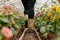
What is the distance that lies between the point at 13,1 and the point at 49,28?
377 cm

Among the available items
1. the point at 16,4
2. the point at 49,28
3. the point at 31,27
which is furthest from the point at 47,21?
the point at 16,4

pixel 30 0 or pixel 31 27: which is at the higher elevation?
pixel 30 0

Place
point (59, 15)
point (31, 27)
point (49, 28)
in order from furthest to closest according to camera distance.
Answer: point (31, 27) → point (49, 28) → point (59, 15)

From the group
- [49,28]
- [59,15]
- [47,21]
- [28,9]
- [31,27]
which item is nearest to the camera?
[59,15]

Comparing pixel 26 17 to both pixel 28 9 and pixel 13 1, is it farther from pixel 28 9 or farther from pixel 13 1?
pixel 13 1

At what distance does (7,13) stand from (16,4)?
3.96 meters

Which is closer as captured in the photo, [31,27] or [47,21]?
[47,21]

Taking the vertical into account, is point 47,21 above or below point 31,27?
above

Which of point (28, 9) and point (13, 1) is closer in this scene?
point (28, 9)

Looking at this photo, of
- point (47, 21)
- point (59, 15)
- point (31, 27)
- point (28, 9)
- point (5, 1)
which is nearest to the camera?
point (59, 15)

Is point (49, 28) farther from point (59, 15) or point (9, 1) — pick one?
point (9, 1)

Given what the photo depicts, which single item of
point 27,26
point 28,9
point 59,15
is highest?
point 59,15

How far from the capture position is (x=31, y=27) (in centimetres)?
366

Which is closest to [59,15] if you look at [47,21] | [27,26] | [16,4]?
[47,21]
